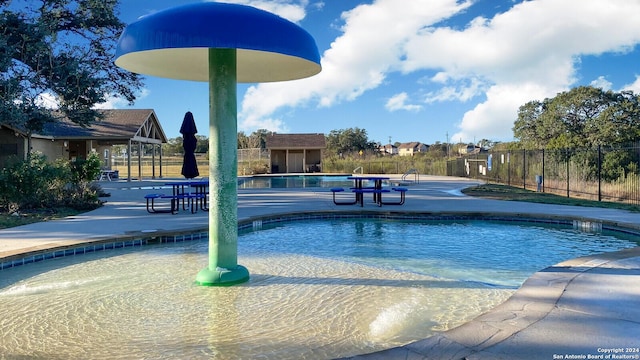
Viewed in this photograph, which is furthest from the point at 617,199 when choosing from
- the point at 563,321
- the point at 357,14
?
the point at 563,321

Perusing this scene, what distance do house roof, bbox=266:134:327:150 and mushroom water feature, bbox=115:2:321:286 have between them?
32535mm

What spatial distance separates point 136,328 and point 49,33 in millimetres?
13038

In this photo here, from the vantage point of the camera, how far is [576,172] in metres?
17.2

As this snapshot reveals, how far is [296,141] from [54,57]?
85.9 feet

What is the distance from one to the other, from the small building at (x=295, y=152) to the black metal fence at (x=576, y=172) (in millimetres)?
17116

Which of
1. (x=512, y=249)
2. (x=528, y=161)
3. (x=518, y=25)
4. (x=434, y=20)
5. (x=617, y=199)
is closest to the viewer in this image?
(x=512, y=249)

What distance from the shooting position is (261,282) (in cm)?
489

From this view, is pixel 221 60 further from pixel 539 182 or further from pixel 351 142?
pixel 351 142

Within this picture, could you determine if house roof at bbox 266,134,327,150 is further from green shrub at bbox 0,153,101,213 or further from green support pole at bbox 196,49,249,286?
green support pole at bbox 196,49,249,286

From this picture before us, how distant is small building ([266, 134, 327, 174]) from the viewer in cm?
3884

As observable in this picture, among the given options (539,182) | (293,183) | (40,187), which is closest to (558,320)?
(40,187)

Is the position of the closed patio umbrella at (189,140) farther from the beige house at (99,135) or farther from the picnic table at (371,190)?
the beige house at (99,135)

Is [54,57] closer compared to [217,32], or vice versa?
[217,32]

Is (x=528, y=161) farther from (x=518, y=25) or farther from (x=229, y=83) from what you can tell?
(x=229, y=83)
